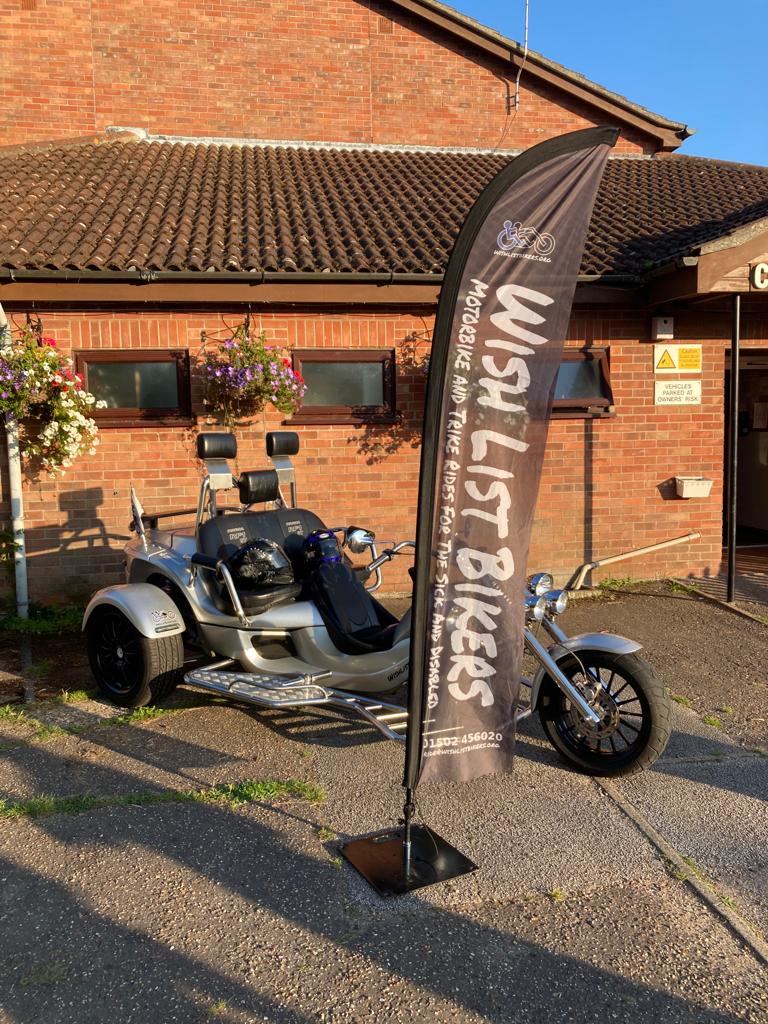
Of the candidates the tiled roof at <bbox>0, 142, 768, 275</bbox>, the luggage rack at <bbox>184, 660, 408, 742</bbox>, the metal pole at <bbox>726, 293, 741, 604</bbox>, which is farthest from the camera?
the tiled roof at <bbox>0, 142, 768, 275</bbox>

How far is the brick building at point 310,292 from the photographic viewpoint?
291 inches

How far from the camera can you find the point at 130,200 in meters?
8.98

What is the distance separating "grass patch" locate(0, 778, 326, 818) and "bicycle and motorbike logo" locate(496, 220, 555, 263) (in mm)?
2572

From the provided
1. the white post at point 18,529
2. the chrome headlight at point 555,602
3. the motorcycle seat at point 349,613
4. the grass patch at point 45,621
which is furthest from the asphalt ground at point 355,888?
the white post at point 18,529

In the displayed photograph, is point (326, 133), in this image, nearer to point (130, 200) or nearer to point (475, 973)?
point (130, 200)

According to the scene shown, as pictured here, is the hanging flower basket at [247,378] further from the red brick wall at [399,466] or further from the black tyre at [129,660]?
the black tyre at [129,660]

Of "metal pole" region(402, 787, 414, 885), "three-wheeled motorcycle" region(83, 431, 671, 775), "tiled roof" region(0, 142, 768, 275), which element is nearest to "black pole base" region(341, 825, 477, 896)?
"metal pole" region(402, 787, 414, 885)

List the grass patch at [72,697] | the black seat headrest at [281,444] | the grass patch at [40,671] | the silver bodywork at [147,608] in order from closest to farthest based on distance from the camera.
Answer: the silver bodywork at [147,608], the grass patch at [72,697], the black seat headrest at [281,444], the grass patch at [40,671]

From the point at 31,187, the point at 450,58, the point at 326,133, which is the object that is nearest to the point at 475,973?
the point at 31,187

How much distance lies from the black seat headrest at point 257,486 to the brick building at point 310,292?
2.65m

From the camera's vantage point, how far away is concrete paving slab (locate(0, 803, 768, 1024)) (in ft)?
7.93

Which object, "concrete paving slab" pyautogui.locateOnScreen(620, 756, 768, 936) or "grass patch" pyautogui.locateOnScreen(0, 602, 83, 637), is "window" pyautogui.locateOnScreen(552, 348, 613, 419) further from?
"grass patch" pyautogui.locateOnScreen(0, 602, 83, 637)

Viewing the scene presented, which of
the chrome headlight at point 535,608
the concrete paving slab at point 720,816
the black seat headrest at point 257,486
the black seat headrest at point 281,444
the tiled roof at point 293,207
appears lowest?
the concrete paving slab at point 720,816

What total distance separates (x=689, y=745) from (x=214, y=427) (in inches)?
201
